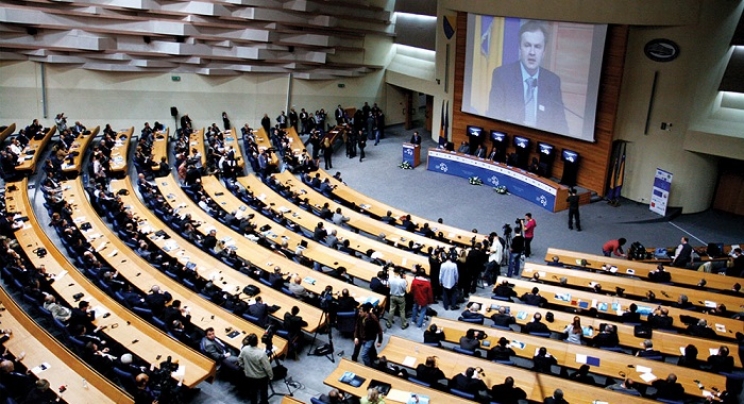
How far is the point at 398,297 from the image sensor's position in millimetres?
11914

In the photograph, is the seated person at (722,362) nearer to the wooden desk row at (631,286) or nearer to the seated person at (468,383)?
the wooden desk row at (631,286)

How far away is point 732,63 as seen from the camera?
17.4 m

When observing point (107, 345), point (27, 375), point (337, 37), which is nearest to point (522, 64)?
point (337, 37)

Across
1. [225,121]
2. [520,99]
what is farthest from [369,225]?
[225,121]

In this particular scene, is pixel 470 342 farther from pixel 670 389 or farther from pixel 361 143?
pixel 361 143

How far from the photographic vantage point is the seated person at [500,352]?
9.78 metres

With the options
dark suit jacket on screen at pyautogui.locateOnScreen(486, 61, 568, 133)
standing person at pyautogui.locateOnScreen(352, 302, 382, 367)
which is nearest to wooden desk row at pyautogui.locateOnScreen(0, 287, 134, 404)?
standing person at pyautogui.locateOnScreen(352, 302, 382, 367)

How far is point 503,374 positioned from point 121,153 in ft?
50.2

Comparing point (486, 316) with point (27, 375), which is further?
point (486, 316)

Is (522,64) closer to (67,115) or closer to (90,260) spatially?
(90,260)

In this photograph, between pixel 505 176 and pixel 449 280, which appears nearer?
pixel 449 280

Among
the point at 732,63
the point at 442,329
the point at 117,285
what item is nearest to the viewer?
the point at 442,329

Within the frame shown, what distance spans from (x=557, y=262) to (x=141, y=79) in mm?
17405

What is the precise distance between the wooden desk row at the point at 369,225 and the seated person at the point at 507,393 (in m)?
5.05
